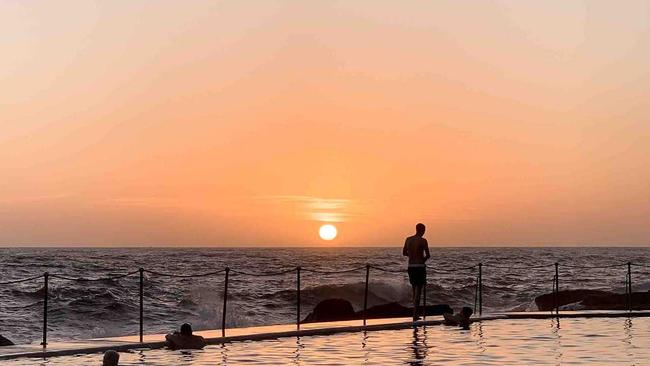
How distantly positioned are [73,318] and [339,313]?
21.9 m

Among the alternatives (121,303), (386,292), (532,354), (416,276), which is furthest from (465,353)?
(386,292)

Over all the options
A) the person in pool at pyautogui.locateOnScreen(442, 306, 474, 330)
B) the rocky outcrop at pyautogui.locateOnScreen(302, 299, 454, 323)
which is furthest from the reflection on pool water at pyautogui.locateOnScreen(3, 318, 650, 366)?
the rocky outcrop at pyautogui.locateOnScreen(302, 299, 454, 323)

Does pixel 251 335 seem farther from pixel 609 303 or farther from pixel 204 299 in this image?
pixel 204 299

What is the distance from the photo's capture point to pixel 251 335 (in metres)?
21.0

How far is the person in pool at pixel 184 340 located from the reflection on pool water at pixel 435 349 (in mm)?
324

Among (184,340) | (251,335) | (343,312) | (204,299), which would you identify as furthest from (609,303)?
(204,299)

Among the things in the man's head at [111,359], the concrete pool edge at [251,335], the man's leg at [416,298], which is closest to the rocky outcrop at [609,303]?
the concrete pool edge at [251,335]

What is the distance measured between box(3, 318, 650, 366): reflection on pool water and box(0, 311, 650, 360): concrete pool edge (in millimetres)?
437

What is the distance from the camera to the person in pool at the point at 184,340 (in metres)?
19.0

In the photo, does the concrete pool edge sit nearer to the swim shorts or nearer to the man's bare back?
the swim shorts

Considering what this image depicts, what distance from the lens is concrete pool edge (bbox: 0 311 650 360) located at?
18.0m

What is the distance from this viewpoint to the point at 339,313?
104 feet

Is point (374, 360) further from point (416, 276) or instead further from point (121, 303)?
point (121, 303)

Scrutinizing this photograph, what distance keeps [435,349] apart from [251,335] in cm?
392
